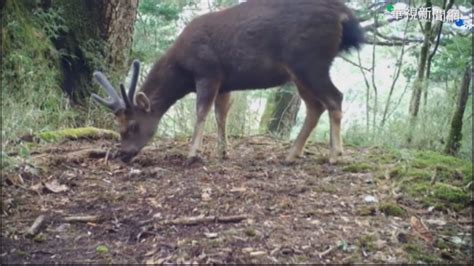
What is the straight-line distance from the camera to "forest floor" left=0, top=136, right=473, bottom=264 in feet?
11.6

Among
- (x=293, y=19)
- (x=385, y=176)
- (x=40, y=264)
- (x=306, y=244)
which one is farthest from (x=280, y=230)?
(x=293, y=19)

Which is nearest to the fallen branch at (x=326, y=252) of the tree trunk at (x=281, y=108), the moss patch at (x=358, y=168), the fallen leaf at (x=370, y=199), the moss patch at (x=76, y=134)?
the fallen leaf at (x=370, y=199)

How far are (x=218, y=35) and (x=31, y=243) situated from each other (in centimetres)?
331

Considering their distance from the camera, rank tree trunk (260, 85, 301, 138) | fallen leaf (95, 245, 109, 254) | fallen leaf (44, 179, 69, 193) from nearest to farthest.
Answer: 1. fallen leaf (95, 245, 109, 254)
2. fallen leaf (44, 179, 69, 193)
3. tree trunk (260, 85, 301, 138)

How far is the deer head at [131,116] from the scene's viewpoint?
629 centimetres

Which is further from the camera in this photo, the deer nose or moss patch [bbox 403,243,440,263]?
the deer nose

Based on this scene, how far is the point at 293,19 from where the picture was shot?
5996mm

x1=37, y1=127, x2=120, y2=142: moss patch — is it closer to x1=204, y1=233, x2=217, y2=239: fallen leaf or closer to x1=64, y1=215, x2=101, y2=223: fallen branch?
x1=64, y1=215, x2=101, y2=223: fallen branch

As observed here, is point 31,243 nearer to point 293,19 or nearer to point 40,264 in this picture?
point 40,264

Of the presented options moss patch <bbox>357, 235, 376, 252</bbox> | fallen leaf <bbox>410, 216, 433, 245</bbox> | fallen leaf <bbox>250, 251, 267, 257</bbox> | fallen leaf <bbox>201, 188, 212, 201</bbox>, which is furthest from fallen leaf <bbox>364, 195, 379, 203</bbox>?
fallen leaf <bbox>250, 251, 267, 257</bbox>

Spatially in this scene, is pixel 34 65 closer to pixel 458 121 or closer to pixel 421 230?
pixel 458 121

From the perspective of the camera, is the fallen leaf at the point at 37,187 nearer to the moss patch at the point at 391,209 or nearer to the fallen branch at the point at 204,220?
the fallen branch at the point at 204,220

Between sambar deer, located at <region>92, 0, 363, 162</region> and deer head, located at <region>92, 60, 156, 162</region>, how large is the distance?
0.01 m

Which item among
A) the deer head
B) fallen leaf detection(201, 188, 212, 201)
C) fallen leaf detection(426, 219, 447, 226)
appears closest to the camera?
fallen leaf detection(426, 219, 447, 226)
